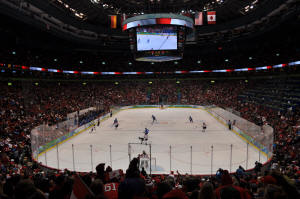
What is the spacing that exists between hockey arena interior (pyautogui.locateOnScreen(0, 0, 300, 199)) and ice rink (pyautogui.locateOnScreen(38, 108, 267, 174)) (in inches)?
4.0

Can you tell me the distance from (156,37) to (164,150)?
14828mm

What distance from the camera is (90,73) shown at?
48.6 meters

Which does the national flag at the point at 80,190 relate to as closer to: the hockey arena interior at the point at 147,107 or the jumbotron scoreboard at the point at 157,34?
the hockey arena interior at the point at 147,107

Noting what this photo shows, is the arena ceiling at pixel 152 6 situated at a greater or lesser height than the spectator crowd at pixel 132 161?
greater

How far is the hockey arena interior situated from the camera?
13.9 ft

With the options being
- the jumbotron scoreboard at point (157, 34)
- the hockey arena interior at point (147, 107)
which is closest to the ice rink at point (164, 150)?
the hockey arena interior at point (147, 107)

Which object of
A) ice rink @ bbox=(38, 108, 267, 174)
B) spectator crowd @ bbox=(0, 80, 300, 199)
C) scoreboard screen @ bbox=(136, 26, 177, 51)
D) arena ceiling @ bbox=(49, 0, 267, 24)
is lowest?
ice rink @ bbox=(38, 108, 267, 174)

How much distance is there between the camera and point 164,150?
15.3 metres

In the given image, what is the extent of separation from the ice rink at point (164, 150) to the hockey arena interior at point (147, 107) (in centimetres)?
10

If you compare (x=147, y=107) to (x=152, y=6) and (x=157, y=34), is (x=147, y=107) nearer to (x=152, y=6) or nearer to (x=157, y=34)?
(x=152, y=6)

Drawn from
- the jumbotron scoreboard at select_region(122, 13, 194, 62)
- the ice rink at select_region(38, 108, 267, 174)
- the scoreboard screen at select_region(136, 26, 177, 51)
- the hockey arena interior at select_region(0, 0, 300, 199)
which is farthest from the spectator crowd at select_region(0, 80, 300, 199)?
the scoreboard screen at select_region(136, 26, 177, 51)

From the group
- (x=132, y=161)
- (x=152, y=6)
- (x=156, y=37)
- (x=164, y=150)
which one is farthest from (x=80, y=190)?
(x=152, y=6)

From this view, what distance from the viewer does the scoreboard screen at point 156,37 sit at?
2400 centimetres

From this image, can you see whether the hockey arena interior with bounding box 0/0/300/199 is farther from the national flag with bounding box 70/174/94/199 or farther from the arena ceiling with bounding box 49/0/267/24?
the arena ceiling with bounding box 49/0/267/24
